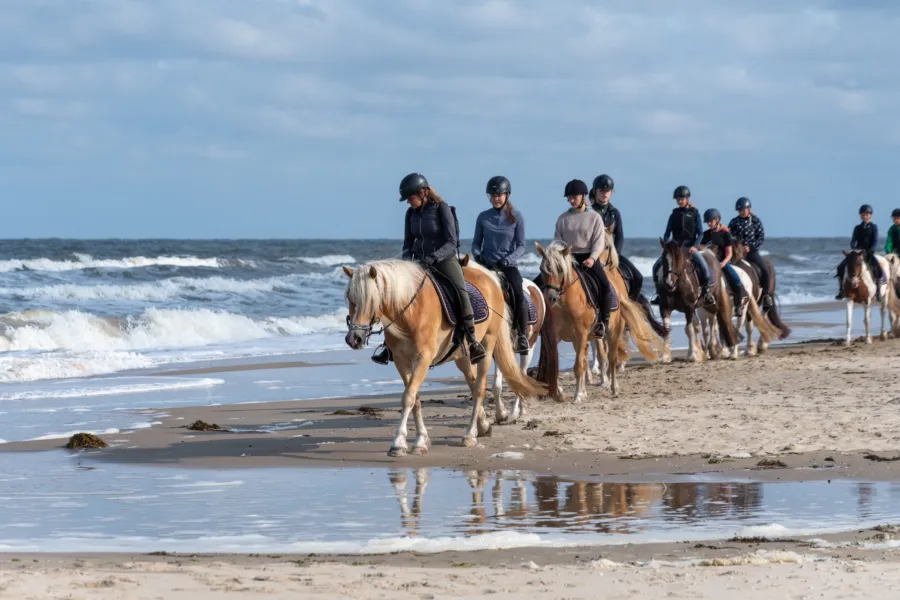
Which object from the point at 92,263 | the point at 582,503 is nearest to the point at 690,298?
the point at 582,503

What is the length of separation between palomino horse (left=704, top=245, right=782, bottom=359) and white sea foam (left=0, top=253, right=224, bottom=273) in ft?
116

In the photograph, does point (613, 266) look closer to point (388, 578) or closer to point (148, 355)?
point (388, 578)

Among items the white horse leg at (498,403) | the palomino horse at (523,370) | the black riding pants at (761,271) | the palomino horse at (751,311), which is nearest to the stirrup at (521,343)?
the palomino horse at (523,370)

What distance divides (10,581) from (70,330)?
20052 mm

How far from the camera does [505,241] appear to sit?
35.4 ft

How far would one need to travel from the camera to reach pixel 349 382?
16.0 m

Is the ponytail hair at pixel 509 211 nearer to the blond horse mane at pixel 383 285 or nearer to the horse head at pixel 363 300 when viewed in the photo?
the blond horse mane at pixel 383 285

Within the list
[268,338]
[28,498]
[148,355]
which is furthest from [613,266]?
[268,338]

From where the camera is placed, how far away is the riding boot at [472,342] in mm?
9555

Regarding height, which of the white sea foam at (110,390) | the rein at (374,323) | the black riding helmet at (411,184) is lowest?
the white sea foam at (110,390)

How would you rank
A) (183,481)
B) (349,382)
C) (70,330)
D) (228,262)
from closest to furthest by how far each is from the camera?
(183,481), (349,382), (70,330), (228,262)

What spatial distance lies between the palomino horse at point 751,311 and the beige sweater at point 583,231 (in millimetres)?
5587

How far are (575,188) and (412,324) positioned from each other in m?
3.70

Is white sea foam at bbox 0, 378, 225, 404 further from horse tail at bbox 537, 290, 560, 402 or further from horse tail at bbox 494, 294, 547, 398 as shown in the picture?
horse tail at bbox 494, 294, 547, 398
